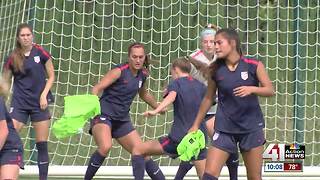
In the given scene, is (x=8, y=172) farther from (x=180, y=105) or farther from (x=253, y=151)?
(x=180, y=105)

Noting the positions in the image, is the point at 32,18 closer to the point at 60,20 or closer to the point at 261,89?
the point at 60,20

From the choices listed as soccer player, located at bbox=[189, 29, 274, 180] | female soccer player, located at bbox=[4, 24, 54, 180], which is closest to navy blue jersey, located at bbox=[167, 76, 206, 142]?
soccer player, located at bbox=[189, 29, 274, 180]

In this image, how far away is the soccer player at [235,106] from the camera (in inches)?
220

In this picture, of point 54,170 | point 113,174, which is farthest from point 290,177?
point 54,170

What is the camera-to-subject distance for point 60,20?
9695 millimetres

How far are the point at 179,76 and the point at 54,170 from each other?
86.5 inches

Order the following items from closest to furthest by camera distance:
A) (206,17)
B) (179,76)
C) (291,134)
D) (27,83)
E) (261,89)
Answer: (261,89)
(179,76)
(27,83)
(291,134)
(206,17)

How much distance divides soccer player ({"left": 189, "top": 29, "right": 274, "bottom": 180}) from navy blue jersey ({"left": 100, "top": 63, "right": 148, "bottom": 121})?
1.48 metres

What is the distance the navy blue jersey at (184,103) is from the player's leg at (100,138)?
2.17 feet

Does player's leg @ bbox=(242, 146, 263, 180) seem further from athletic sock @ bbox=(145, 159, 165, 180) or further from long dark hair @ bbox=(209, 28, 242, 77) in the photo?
athletic sock @ bbox=(145, 159, 165, 180)

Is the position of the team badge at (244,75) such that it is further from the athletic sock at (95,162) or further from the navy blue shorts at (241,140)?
the athletic sock at (95,162)

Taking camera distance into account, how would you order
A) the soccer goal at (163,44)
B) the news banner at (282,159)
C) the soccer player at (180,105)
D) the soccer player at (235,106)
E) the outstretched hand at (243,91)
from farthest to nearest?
1. the soccer goal at (163,44)
2. the news banner at (282,159)
3. the soccer player at (180,105)
4. the soccer player at (235,106)
5. the outstretched hand at (243,91)

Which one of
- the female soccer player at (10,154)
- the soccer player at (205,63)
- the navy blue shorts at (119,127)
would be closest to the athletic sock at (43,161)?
the navy blue shorts at (119,127)

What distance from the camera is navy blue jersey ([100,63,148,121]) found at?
707 centimetres
